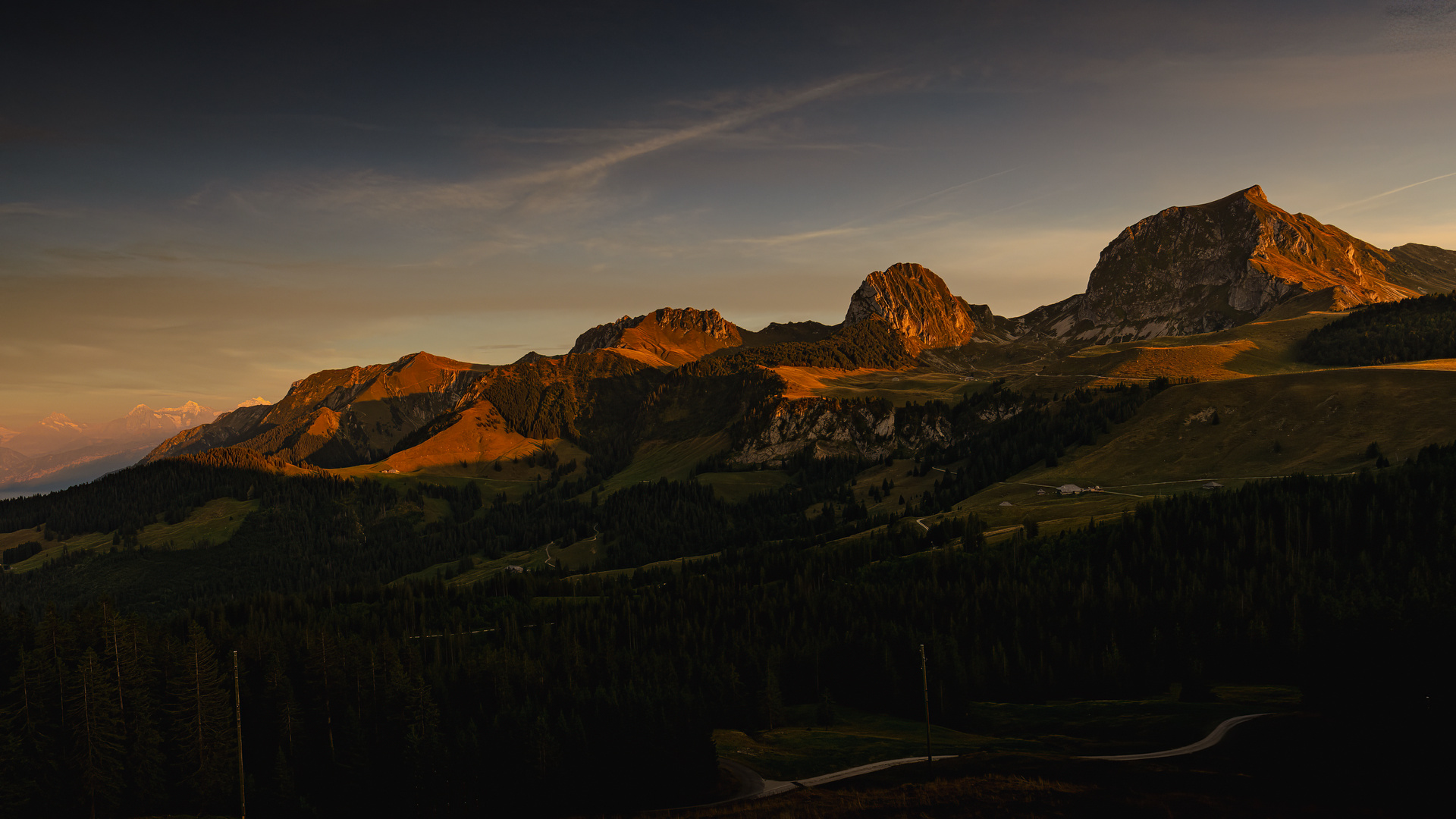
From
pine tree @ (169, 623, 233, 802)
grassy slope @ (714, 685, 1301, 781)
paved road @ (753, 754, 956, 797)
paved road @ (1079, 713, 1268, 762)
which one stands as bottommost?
grassy slope @ (714, 685, 1301, 781)

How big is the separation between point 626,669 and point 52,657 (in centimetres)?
8639

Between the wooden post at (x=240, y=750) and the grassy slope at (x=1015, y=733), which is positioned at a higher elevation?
the wooden post at (x=240, y=750)

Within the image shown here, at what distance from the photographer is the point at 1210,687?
12231 centimetres

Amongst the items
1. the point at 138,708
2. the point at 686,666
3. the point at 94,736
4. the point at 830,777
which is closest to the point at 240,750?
the point at 94,736

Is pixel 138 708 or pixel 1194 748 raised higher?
pixel 138 708

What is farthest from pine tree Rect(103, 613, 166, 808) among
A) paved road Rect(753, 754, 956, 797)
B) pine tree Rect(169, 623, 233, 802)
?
paved road Rect(753, 754, 956, 797)

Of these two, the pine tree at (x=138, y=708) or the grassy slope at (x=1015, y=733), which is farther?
the pine tree at (x=138, y=708)

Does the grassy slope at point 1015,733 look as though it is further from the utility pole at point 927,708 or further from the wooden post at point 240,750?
the wooden post at point 240,750

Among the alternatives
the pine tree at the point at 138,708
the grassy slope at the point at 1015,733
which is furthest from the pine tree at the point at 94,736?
the grassy slope at the point at 1015,733

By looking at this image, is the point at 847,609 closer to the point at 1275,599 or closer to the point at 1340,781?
the point at 1275,599

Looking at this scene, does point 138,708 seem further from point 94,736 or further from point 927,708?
point 927,708

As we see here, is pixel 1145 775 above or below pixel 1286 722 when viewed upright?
above

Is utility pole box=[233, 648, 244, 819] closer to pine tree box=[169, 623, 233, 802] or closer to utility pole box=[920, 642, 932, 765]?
pine tree box=[169, 623, 233, 802]

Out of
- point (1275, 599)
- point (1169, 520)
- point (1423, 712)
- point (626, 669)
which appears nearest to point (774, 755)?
point (626, 669)
